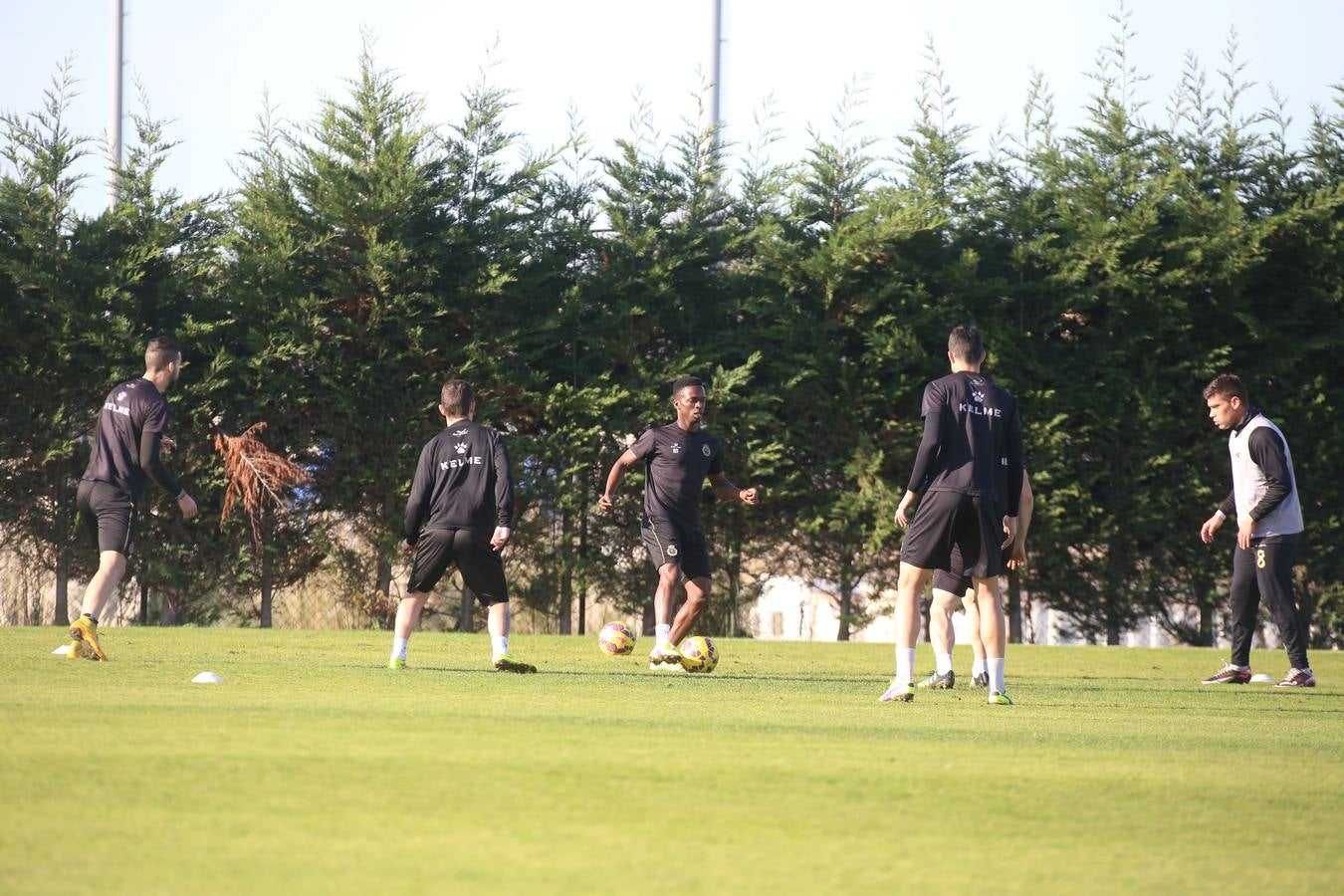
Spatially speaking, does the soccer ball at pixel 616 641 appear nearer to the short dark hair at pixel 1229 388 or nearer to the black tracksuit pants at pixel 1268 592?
the black tracksuit pants at pixel 1268 592

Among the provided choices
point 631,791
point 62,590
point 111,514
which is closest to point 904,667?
point 631,791

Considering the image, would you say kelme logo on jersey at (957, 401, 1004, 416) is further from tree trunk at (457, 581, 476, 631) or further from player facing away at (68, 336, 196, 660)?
tree trunk at (457, 581, 476, 631)

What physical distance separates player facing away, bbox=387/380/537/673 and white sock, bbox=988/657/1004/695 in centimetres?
314

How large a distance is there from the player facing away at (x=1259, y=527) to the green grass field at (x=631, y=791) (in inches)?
119

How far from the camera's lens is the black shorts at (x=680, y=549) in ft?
38.8

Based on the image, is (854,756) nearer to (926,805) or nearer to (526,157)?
(926,805)

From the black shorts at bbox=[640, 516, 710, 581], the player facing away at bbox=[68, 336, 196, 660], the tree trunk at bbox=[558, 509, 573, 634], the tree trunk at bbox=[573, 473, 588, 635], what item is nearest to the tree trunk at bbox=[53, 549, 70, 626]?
the tree trunk at bbox=[558, 509, 573, 634]

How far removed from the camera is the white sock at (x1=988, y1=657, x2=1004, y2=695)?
29.9ft

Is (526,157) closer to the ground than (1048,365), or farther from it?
farther from it

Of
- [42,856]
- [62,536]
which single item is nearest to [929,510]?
[42,856]

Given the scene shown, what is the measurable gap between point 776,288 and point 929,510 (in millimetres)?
9490

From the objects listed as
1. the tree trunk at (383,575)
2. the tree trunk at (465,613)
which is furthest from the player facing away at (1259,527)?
the tree trunk at (383,575)

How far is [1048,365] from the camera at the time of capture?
18.1 meters

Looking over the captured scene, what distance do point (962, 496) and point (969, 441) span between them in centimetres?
31
